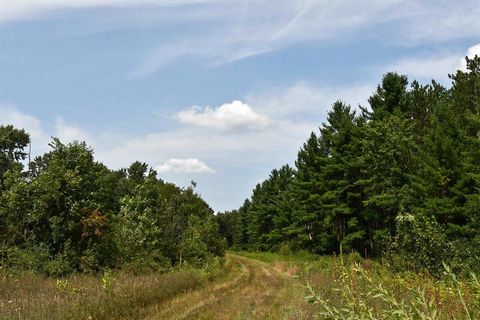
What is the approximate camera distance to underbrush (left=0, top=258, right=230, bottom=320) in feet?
37.5

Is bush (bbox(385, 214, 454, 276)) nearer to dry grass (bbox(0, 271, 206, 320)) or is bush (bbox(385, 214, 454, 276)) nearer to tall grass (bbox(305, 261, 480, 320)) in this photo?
dry grass (bbox(0, 271, 206, 320))

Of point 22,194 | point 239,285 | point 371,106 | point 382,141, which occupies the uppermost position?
point 371,106

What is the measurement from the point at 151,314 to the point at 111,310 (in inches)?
53.3

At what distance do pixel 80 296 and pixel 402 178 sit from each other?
82.3 ft

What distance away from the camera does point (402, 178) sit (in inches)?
1255

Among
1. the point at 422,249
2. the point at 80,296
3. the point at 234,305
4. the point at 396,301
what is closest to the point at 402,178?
the point at 422,249

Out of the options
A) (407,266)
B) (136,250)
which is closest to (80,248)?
(136,250)

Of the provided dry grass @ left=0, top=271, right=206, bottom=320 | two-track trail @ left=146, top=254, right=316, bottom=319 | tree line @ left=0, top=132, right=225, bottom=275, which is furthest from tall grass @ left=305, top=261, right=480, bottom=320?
tree line @ left=0, top=132, right=225, bottom=275

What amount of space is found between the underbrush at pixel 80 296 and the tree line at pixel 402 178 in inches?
391

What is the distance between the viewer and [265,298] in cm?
1811

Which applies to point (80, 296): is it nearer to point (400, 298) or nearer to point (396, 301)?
point (400, 298)

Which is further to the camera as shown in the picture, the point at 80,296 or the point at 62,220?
the point at 62,220

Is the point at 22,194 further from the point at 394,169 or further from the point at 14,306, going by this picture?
the point at 394,169

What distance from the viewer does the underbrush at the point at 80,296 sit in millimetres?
11422
